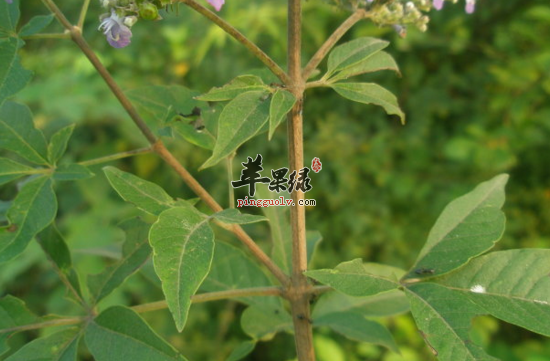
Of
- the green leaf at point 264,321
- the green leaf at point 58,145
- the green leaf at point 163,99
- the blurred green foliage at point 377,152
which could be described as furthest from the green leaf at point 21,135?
the blurred green foliage at point 377,152

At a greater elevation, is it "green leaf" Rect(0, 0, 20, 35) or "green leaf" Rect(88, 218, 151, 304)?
"green leaf" Rect(0, 0, 20, 35)

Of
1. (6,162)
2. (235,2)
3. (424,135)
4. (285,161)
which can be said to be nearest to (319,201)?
(285,161)

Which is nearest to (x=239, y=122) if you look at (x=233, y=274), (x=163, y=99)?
(x=163, y=99)

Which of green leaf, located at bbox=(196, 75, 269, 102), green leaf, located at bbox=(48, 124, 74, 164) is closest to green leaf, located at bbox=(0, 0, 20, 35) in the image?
green leaf, located at bbox=(48, 124, 74, 164)

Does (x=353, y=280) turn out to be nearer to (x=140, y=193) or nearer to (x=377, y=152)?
(x=140, y=193)

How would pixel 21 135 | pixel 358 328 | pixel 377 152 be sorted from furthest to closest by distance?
pixel 377 152
pixel 358 328
pixel 21 135

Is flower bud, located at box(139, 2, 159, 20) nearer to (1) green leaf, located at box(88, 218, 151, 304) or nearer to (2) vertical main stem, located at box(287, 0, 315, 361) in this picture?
(2) vertical main stem, located at box(287, 0, 315, 361)
